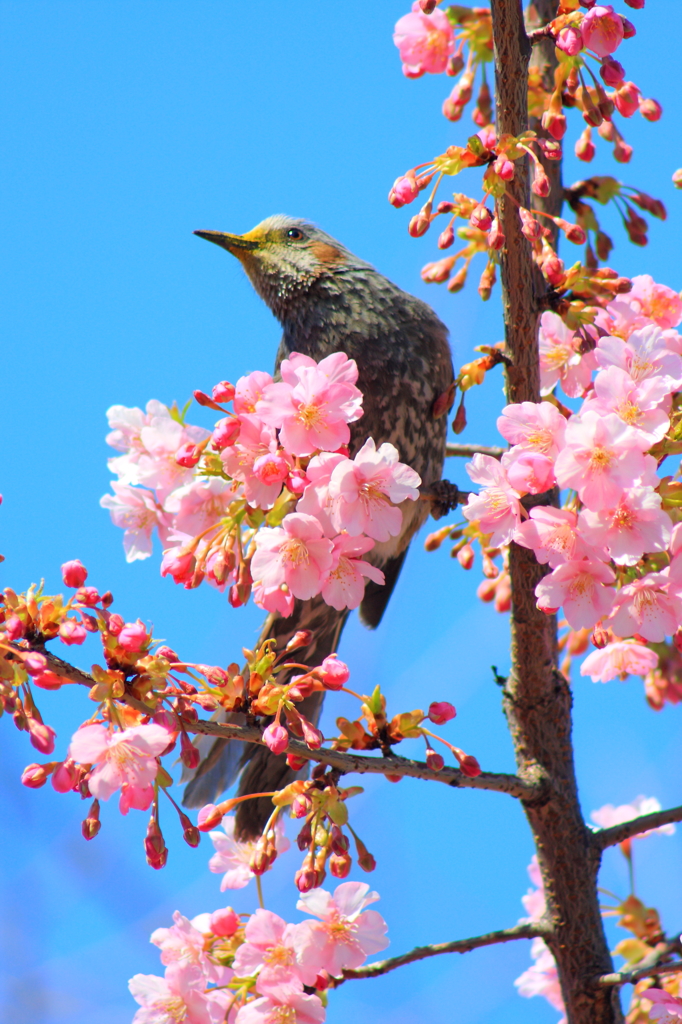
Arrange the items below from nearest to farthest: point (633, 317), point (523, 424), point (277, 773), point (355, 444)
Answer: point (523, 424), point (633, 317), point (277, 773), point (355, 444)

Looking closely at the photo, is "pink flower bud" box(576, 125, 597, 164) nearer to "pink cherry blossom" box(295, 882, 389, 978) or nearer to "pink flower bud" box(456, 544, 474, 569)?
"pink flower bud" box(456, 544, 474, 569)

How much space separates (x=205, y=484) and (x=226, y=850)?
3.11 feet

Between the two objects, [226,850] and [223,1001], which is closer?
[223,1001]

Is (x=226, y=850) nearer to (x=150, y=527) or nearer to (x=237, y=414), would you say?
(x=150, y=527)

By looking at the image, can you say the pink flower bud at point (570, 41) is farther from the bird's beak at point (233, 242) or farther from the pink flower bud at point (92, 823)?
the bird's beak at point (233, 242)

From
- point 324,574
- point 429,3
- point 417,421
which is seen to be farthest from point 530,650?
point 429,3

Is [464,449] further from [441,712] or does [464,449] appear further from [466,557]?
[441,712]

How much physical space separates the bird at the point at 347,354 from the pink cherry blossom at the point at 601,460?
127cm

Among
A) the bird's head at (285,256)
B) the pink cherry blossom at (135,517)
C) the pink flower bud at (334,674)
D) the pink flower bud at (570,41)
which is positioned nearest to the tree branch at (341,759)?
the pink flower bud at (334,674)

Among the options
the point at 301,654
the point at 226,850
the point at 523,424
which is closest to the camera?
the point at 523,424

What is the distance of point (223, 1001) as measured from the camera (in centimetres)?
198

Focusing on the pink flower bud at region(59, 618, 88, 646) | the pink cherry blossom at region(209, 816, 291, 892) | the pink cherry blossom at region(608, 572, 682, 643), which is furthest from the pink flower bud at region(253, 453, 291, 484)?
the pink cherry blossom at region(209, 816, 291, 892)

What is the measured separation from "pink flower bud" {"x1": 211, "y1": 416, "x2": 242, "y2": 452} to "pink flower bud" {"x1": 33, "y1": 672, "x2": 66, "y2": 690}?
54cm

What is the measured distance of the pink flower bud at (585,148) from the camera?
2.86 metres
